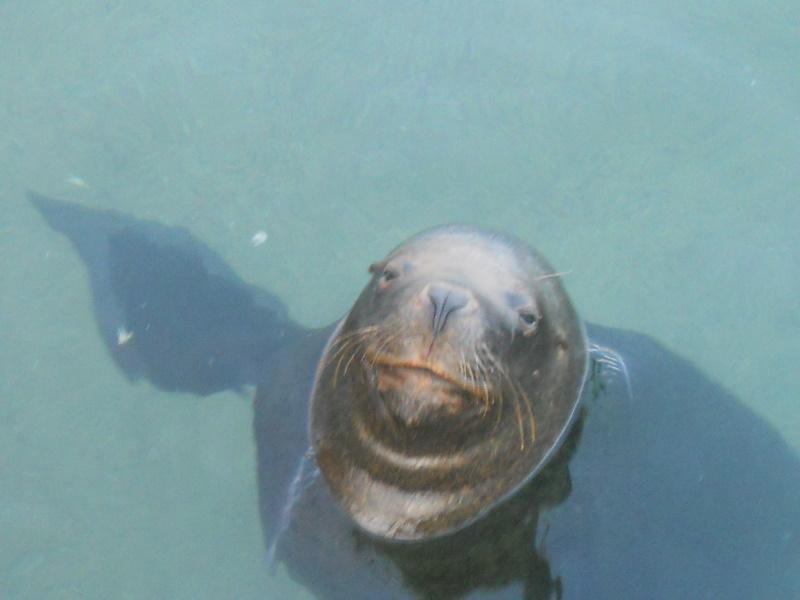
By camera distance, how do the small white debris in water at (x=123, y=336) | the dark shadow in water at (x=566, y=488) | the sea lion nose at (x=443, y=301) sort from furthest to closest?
the small white debris in water at (x=123, y=336)
the dark shadow in water at (x=566, y=488)
the sea lion nose at (x=443, y=301)

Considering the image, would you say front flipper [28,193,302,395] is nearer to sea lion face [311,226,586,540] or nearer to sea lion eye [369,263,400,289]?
sea lion face [311,226,586,540]

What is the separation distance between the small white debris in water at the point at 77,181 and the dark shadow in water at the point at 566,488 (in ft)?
3.29

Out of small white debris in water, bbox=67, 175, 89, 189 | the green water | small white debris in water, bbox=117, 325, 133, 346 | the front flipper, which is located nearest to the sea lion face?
the front flipper

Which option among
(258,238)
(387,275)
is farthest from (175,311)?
(387,275)

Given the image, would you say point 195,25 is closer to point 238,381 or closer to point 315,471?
point 238,381

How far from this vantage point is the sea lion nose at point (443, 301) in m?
3.56

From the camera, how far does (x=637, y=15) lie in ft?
23.4

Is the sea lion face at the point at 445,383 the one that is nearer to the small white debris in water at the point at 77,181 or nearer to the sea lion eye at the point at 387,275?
the sea lion eye at the point at 387,275

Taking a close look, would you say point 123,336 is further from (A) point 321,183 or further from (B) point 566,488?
(B) point 566,488

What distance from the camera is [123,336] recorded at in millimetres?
5734

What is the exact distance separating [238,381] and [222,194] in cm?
148

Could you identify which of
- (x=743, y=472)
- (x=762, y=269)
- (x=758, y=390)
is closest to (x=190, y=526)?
(x=743, y=472)

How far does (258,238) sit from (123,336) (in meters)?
1.02

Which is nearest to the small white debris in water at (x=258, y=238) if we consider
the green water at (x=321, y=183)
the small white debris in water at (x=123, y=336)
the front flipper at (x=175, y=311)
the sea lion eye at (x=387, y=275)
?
the green water at (x=321, y=183)
